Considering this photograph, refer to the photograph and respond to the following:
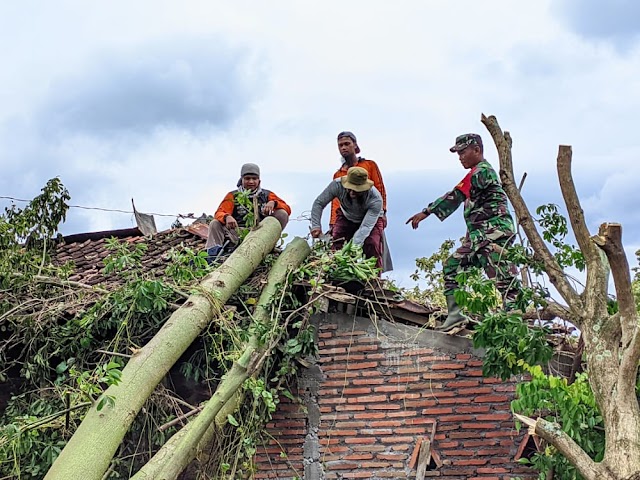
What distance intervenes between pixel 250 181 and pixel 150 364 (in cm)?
264

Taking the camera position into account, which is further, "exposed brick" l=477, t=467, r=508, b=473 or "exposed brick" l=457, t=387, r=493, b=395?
"exposed brick" l=457, t=387, r=493, b=395

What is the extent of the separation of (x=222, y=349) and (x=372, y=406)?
141cm

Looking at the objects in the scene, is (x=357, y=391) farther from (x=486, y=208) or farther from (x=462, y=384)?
(x=486, y=208)

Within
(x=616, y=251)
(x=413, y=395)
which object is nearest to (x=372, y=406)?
(x=413, y=395)

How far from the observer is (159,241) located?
383 inches

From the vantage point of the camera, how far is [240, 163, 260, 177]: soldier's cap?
8172 mm

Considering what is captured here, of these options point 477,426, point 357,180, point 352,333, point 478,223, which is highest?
point 357,180

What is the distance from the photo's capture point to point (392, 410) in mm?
6711

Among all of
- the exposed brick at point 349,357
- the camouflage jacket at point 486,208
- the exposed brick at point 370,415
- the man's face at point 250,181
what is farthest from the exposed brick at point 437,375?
the man's face at point 250,181

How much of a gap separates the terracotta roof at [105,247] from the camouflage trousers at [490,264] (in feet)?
10.2

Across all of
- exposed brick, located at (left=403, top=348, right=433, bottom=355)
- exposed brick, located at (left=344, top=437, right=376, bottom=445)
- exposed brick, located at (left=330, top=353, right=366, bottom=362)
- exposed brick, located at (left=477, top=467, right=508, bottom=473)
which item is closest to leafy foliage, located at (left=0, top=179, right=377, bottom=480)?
exposed brick, located at (left=330, top=353, right=366, bottom=362)

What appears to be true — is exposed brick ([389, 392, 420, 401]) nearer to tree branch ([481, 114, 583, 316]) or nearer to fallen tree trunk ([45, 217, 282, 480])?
tree branch ([481, 114, 583, 316])

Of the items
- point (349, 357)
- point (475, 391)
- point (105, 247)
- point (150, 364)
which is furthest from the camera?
point (105, 247)

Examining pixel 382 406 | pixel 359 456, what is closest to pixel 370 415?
pixel 382 406
